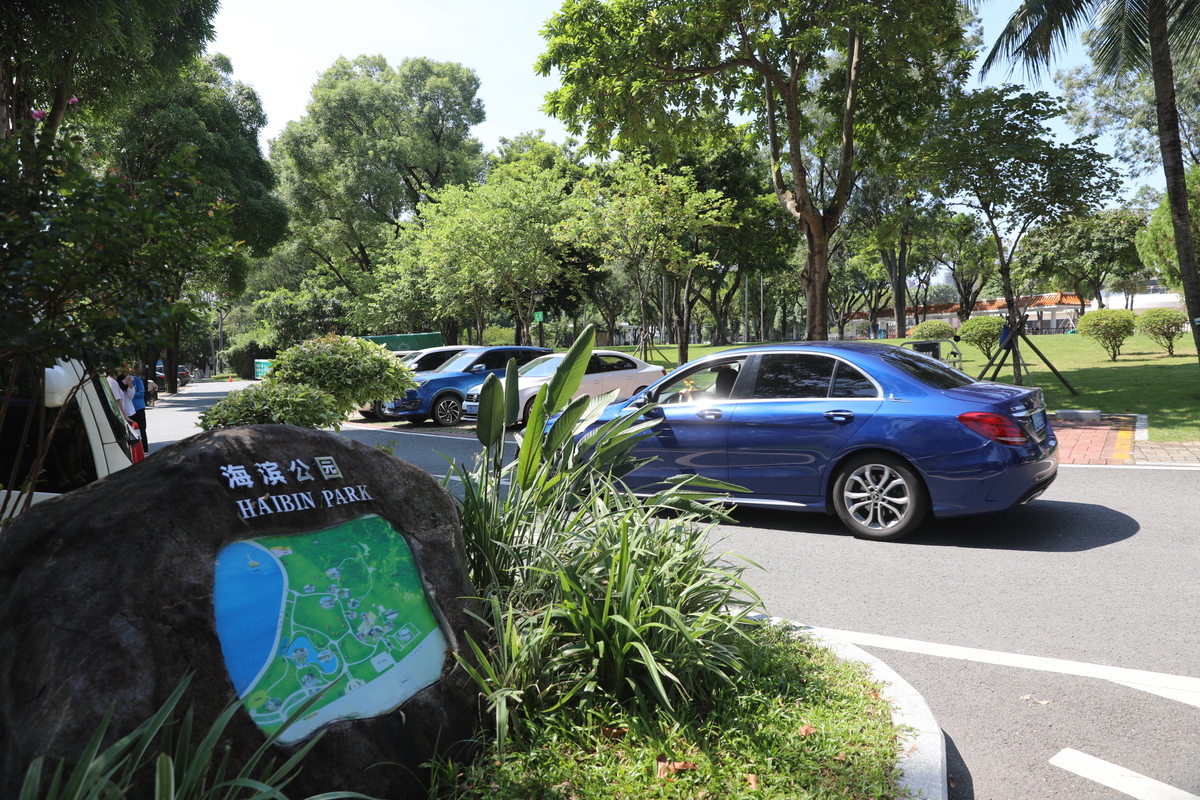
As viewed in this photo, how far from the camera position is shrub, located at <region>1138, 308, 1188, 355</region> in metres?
23.3

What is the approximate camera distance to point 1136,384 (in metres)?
16.7

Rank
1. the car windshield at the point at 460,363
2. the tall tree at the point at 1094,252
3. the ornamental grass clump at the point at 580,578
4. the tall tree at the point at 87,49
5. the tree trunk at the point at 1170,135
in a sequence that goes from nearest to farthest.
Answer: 1. the ornamental grass clump at the point at 580,578
2. the tall tree at the point at 87,49
3. the tree trunk at the point at 1170,135
4. the car windshield at the point at 460,363
5. the tall tree at the point at 1094,252

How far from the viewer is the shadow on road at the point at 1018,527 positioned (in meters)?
5.94

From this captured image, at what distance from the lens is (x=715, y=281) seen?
40.4 m

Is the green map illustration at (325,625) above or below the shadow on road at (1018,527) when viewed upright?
above

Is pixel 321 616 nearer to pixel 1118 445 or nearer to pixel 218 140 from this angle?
pixel 1118 445

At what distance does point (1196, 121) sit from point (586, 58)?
102 ft

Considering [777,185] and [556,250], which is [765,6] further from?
[556,250]

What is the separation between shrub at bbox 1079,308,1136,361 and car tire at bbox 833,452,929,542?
837 inches

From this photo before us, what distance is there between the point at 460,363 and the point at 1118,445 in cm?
1186

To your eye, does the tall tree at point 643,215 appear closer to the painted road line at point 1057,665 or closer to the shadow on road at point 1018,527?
the shadow on road at point 1018,527

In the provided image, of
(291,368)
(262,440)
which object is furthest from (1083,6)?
(262,440)

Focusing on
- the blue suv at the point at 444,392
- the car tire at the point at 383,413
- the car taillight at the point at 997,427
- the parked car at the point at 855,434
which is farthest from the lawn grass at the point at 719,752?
Answer: the car tire at the point at 383,413

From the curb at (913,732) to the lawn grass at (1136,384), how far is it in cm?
908
